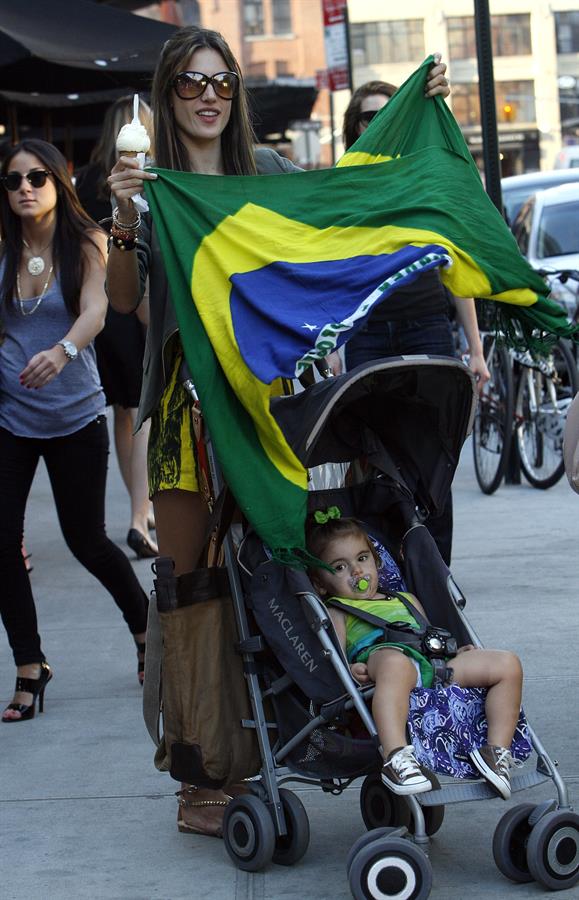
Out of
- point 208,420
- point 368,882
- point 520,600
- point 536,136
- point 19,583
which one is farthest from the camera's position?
point 536,136

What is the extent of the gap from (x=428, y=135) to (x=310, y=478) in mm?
1111

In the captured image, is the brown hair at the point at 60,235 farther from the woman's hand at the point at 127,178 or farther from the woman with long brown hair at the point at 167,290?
the woman's hand at the point at 127,178

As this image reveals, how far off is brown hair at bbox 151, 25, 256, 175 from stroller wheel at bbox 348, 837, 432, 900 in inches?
77.8

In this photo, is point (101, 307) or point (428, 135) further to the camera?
point (101, 307)

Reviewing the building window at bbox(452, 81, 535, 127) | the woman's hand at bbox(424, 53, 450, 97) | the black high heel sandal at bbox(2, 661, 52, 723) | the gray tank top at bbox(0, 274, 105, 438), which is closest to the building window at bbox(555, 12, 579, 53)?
the building window at bbox(452, 81, 535, 127)

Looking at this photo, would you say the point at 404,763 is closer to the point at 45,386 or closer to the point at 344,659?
the point at 344,659

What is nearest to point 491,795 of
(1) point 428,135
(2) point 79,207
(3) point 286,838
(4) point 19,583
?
(3) point 286,838

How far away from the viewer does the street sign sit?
71.3ft

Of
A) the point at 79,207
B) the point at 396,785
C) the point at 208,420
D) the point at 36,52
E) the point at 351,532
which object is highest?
the point at 36,52

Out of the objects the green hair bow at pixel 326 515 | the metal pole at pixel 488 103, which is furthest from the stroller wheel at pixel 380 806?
the metal pole at pixel 488 103

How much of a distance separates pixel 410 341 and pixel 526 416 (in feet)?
14.3

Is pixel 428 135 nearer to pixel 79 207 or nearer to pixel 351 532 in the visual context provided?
pixel 351 532

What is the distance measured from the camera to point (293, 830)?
4.13 metres

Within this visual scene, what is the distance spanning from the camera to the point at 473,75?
7406 centimetres
